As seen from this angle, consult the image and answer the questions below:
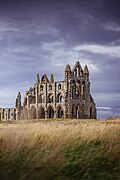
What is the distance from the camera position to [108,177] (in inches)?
269

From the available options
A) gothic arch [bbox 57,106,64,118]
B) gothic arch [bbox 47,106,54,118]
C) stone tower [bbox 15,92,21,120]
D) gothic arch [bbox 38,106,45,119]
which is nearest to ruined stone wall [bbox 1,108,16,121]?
stone tower [bbox 15,92,21,120]

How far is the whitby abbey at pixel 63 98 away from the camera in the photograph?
182ft

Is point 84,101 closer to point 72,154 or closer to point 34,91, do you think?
point 34,91

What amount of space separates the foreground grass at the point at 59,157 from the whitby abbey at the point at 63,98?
4490 centimetres

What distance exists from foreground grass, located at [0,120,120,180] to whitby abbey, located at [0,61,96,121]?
44.9 meters

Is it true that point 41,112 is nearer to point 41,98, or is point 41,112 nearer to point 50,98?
point 41,98

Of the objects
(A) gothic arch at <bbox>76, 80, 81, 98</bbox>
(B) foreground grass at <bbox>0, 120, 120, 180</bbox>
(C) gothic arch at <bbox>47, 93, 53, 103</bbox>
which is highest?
(A) gothic arch at <bbox>76, 80, 81, 98</bbox>

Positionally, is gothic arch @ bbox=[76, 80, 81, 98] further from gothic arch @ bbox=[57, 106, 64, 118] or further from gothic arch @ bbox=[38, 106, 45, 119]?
gothic arch @ bbox=[38, 106, 45, 119]

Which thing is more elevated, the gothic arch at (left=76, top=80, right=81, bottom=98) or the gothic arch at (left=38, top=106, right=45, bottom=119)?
the gothic arch at (left=76, top=80, right=81, bottom=98)

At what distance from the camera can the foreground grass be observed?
22.2 feet

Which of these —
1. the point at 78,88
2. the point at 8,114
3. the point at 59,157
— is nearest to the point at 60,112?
the point at 78,88

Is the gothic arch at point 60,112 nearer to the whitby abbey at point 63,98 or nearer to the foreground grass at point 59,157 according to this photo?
the whitby abbey at point 63,98

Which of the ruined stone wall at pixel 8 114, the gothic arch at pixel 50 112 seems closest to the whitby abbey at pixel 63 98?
the gothic arch at pixel 50 112

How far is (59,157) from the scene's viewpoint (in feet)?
24.6
